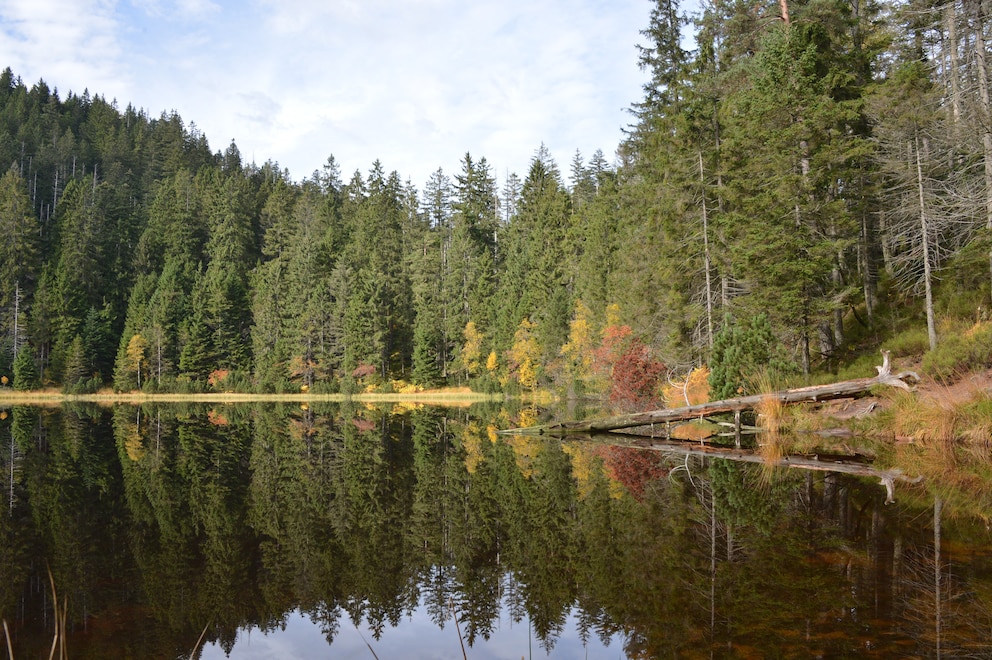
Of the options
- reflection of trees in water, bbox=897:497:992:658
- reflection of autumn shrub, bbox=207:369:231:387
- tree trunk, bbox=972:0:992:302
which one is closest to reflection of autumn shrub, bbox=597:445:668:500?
reflection of trees in water, bbox=897:497:992:658

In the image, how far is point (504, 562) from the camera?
7219 millimetres

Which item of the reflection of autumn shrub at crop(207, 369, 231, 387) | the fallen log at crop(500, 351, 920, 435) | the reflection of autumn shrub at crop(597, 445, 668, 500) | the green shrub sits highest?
the reflection of autumn shrub at crop(207, 369, 231, 387)

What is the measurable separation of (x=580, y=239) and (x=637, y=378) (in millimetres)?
30877

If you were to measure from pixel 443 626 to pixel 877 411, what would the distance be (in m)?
13.5

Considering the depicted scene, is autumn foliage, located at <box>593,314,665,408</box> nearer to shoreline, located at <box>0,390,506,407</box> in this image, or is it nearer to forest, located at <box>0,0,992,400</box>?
forest, located at <box>0,0,992,400</box>

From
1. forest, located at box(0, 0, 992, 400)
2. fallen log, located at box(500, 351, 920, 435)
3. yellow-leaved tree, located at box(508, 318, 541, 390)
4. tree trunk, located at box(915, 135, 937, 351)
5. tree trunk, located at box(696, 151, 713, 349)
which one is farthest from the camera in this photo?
yellow-leaved tree, located at box(508, 318, 541, 390)

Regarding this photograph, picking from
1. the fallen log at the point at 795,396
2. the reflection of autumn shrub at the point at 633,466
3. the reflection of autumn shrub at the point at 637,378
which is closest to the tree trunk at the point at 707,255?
the reflection of autumn shrub at the point at 637,378

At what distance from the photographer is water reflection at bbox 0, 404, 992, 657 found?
16.3 feet

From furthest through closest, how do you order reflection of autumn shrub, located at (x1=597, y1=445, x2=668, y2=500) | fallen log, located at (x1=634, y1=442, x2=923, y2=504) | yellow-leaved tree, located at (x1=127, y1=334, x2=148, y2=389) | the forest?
yellow-leaved tree, located at (x1=127, y1=334, x2=148, y2=389) < the forest < reflection of autumn shrub, located at (x1=597, y1=445, x2=668, y2=500) < fallen log, located at (x1=634, y1=442, x2=923, y2=504)

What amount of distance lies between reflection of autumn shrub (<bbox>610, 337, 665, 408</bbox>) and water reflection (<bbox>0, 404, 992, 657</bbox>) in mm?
12663

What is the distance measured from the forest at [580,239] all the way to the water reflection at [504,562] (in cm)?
909

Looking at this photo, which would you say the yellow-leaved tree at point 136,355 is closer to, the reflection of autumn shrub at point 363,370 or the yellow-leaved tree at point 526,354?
the reflection of autumn shrub at point 363,370

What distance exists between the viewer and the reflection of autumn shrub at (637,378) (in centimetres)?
2569

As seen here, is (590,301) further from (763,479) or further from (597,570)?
(597,570)
